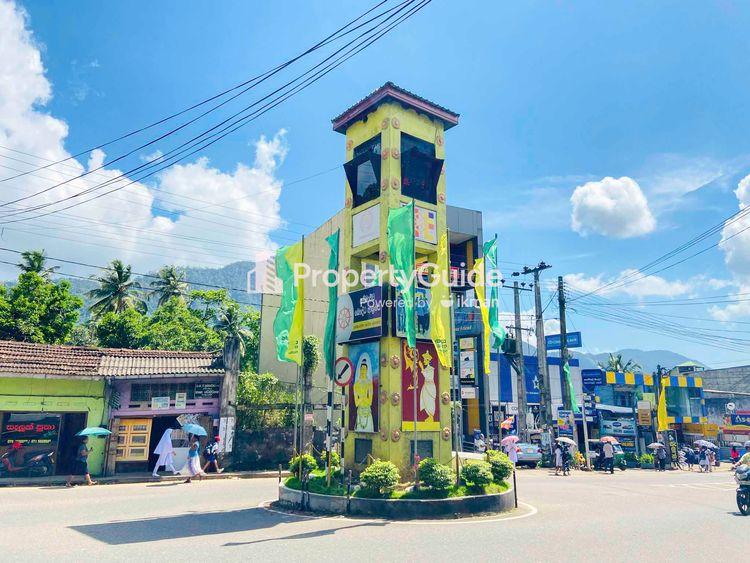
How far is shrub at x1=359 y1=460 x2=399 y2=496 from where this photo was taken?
1445cm

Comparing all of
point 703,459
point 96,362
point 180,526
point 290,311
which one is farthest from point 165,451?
point 703,459

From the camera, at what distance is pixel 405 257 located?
16422mm

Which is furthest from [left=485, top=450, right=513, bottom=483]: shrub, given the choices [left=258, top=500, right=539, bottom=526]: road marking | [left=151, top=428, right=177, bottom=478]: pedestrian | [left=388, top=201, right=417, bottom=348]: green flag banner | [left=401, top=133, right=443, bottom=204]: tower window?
[left=151, top=428, right=177, bottom=478]: pedestrian

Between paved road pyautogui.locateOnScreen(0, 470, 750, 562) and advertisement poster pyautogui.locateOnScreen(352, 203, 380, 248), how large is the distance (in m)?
9.81

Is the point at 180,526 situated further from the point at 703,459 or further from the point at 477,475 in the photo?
the point at 703,459

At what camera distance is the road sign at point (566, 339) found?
1422 inches

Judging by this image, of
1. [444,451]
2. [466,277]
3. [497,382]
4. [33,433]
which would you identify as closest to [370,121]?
[444,451]

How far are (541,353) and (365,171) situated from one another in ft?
75.6

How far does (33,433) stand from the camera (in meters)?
24.1

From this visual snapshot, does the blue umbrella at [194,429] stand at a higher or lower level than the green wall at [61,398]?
lower

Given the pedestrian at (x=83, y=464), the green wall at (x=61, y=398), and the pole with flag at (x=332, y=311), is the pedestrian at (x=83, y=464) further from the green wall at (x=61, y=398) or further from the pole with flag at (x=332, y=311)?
the pole with flag at (x=332, y=311)

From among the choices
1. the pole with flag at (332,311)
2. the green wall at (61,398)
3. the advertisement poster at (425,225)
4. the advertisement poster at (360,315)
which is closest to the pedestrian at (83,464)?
the green wall at (61,398)

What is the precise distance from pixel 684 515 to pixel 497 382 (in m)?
32.0

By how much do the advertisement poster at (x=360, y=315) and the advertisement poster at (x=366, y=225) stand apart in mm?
2046
